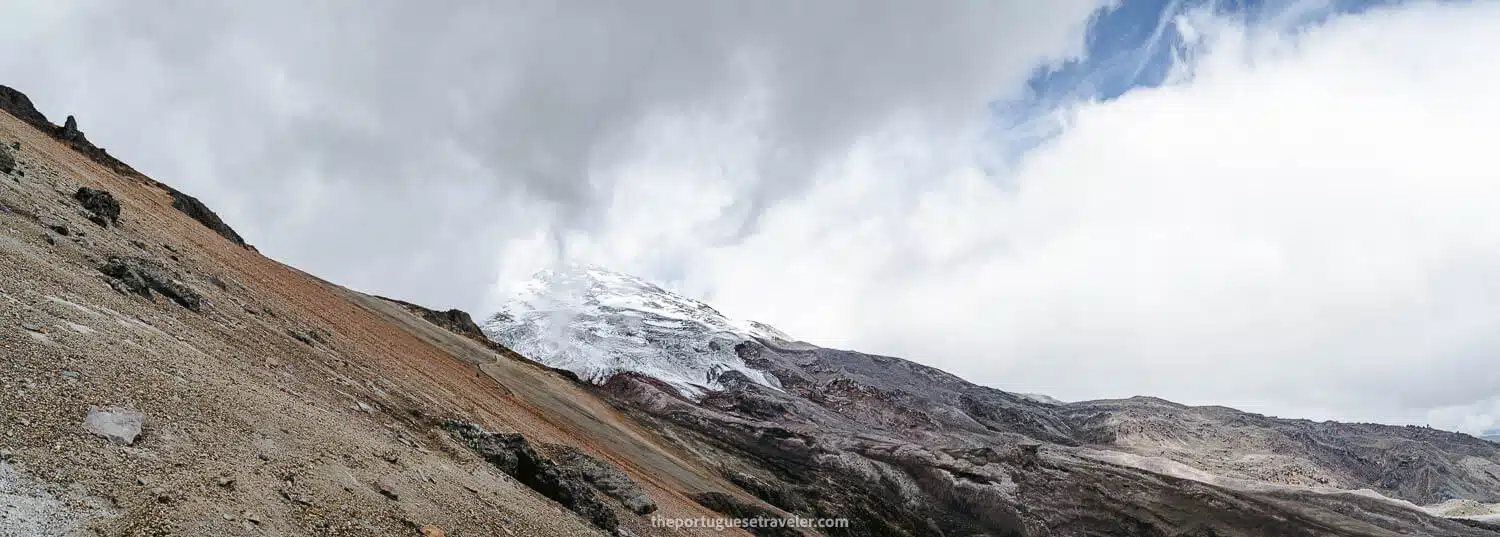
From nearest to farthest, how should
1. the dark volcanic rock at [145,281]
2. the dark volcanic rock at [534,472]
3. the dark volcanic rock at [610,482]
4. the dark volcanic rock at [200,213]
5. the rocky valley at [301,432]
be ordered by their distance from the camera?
the rocky valley at [301,432], the dark volcanic rock at [145,281], the dark volcanic rock at [534,472], the dark volcanic rock at [610,482], the dark volcanic rock at [200,213]

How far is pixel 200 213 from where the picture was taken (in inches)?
1601

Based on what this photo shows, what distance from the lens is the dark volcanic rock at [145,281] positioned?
16.0m

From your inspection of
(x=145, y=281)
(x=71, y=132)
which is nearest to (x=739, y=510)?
(x=145, y=281)

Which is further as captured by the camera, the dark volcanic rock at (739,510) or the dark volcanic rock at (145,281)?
the dark volcanic rock at (739,510)

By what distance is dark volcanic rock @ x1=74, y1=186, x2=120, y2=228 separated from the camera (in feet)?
70.0

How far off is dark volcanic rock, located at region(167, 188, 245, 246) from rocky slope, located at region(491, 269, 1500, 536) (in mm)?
31129

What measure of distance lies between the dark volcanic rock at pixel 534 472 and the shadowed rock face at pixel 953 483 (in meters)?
21.6

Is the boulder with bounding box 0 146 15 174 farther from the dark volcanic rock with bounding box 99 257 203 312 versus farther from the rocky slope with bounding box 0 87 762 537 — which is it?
the dark volcanic rock with bounding box 99 257 203 312

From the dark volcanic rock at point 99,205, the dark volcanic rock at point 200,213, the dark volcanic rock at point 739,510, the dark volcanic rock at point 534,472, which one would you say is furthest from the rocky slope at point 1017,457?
the dark volcanic rock at point 200,213

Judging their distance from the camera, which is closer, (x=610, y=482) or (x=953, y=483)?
(x=610, y=482)

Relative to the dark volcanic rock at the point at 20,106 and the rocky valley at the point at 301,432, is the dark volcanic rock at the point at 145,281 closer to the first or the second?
the rocky valley at the point at 301,432

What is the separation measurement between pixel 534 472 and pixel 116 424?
36.2 ft

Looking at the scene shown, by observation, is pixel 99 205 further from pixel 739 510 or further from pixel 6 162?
pixel 739 510

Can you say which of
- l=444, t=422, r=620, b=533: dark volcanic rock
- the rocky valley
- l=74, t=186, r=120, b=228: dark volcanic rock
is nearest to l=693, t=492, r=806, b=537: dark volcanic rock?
the rocky valley
